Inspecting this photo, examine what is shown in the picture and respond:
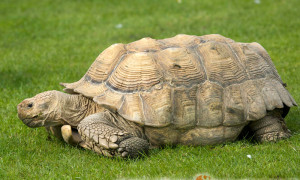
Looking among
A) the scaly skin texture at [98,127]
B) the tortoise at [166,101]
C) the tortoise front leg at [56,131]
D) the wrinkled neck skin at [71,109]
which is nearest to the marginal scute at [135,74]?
the tortoise at [166,101]

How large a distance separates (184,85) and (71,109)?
1261mm

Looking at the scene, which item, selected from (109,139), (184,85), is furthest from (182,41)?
(109,139)

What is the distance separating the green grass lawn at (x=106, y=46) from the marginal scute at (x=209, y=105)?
0.29m

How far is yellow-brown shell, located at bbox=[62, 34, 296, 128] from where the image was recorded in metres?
4.48

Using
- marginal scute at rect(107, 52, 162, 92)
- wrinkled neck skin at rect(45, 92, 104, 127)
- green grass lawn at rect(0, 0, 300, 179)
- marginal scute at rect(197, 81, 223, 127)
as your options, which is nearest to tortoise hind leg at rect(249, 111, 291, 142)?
green grass lawn at rect(0, 0, 300, 179)

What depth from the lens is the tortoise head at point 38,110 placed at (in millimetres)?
4762

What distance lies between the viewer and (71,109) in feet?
16.0

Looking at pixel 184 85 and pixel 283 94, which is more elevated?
pixel 184 85

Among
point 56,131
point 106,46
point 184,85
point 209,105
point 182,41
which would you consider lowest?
point 106,46

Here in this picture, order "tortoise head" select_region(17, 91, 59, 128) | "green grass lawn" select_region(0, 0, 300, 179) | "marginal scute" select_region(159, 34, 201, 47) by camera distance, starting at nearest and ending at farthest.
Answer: "green grass lawn" select_region(0, 0, 300, 179) < "tortoise head" select_region(17, 91, 59, 128) < "marginal scute" select_region(159, 34, 201, 47)

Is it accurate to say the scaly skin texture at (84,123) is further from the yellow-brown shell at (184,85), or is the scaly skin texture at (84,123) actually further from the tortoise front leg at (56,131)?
the yellow-brown shell at (184,85)

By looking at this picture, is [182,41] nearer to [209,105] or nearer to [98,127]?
[209,105]

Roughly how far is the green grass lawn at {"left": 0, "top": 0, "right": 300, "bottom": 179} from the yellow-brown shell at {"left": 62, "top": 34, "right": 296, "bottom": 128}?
370 millimetres

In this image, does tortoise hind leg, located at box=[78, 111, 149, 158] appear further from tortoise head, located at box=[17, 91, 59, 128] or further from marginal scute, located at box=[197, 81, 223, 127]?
marginal scute, located at box=[197, 81, 223, 127]
